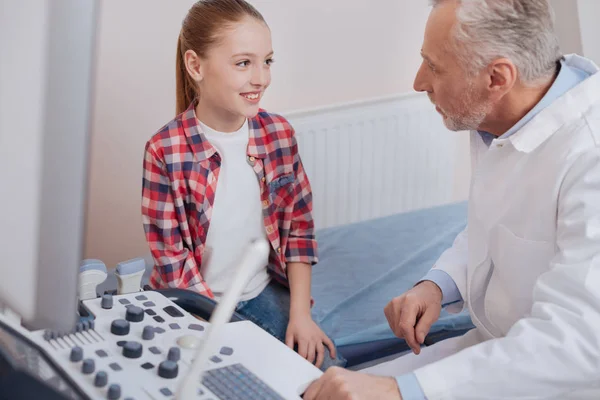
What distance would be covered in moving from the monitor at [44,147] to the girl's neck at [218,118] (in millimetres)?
976

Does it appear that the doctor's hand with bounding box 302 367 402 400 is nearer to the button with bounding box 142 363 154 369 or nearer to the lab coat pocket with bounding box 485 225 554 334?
the button with bounding box 142 363 154 369

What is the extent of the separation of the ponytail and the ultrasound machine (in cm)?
90

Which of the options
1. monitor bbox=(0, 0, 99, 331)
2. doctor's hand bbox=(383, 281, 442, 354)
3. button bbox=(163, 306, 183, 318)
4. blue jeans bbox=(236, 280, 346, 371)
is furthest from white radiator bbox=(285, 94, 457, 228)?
monitor bbox=(0, 0, 99, 331)

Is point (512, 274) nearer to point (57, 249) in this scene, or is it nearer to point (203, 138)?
point (203, 138)

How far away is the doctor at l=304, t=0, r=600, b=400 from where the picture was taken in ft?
3.37

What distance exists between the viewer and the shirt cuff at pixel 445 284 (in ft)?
4.95

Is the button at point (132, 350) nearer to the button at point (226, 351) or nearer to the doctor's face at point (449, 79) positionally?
the button at point (226, 351)

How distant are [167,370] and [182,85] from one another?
98 centimetres

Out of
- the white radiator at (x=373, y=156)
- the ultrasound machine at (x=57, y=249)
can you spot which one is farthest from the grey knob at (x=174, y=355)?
the white radiator at (x=373, y=156)

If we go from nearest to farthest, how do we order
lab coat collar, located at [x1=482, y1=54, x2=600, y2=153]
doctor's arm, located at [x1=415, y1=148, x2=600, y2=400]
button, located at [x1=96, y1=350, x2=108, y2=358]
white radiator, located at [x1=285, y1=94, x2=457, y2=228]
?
button, located at [x1=96, y1=350, x2=108, y2=358]
doctor's arm, located at [x1=415, y1=148, x2=600, y2=400]
lab coat collar, located at [x1=482, y1=54, x2=600, y2=153]
white radiator, located at [x1=285, y1=94, x2=457, y2=228]

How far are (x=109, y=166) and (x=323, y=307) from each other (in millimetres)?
777

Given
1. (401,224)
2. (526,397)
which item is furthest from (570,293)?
(401,224)

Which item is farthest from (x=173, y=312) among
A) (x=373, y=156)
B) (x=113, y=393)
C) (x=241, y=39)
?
(x=373, y=156)

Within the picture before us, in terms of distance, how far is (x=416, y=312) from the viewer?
143 centimetres
